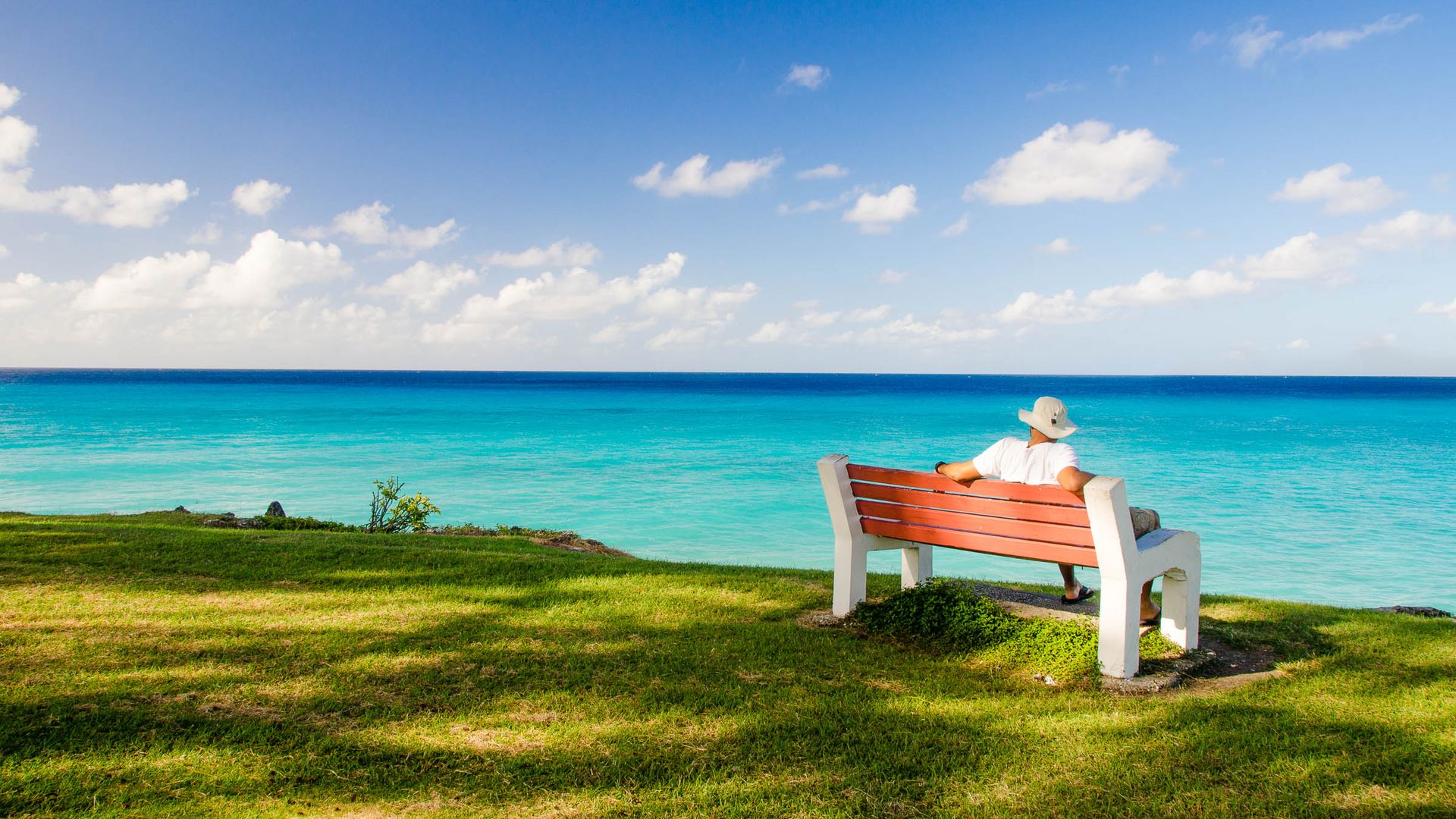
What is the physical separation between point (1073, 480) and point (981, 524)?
59 cm

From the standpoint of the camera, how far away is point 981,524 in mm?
4812

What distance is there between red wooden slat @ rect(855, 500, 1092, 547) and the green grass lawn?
779mm

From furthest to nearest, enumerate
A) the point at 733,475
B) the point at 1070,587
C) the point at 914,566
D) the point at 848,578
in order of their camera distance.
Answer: the point at 733,475
the point at 1070,587
the point at 914,566
the point at 848,578

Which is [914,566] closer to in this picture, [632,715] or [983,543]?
[983,543]

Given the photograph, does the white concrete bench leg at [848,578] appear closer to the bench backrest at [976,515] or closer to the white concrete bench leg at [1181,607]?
the bench backrest at [976,515]

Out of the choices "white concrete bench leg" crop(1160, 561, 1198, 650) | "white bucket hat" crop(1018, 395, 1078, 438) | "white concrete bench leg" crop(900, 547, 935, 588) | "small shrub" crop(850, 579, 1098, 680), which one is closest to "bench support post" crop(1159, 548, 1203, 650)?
"white concrete bench leg" crop(1160, 561, 1198, 650)

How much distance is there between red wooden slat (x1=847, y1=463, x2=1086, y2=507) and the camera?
4.54 meters

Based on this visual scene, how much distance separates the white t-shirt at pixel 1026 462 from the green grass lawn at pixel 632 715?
1.15 m

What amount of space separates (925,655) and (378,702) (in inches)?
120

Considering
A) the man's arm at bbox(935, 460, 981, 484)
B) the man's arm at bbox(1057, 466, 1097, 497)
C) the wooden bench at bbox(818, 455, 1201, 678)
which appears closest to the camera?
the wooden bench at bbox(818, 455, 1201, 678)

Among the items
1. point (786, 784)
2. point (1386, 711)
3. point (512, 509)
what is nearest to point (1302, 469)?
point (512, 509)

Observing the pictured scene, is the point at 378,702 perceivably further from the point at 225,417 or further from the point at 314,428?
the point at 225,417

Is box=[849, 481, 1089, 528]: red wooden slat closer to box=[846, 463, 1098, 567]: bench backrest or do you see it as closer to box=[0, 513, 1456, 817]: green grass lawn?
box=[846, 463, 1098, 567]: bench backrest

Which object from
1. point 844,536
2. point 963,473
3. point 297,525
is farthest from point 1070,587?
point 297,525
